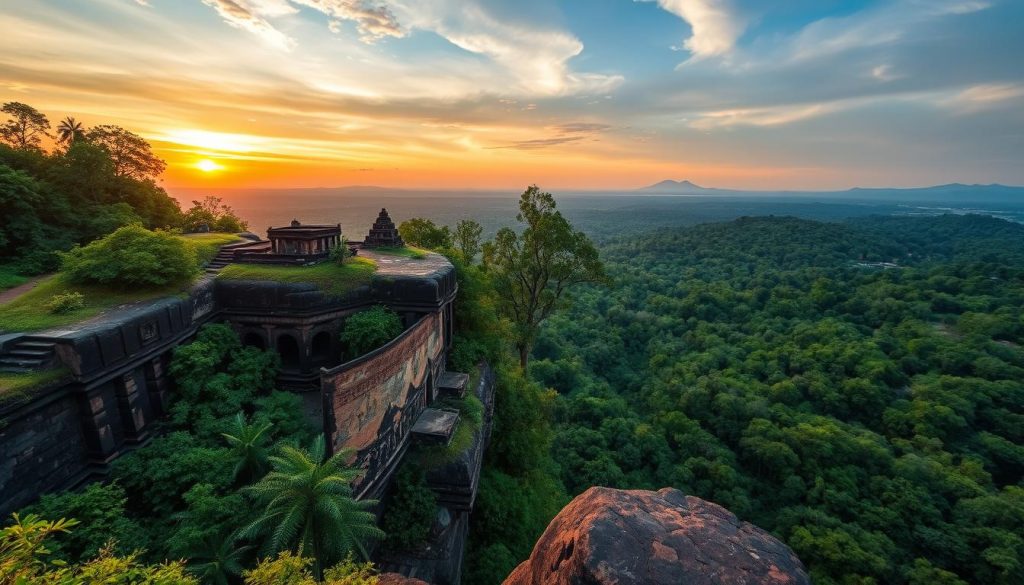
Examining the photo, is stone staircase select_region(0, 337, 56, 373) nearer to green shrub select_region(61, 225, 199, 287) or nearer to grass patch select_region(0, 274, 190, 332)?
grass patch select_region(0, 274, 190, 332)

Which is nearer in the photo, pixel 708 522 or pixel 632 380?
pixel 708 522

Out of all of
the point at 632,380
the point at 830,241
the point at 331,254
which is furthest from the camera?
the point at 830,241

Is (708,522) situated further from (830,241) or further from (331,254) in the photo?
(830,241)

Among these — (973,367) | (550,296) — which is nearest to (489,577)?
(550,296)

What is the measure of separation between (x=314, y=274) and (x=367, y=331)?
10.2 feet

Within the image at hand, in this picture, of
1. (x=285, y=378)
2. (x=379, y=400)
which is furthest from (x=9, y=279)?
(x=379, y=400)

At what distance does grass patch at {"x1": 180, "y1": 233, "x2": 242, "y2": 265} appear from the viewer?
16.6m

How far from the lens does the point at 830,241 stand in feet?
314

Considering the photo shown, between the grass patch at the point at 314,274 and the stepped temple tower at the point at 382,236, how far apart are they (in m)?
6.58

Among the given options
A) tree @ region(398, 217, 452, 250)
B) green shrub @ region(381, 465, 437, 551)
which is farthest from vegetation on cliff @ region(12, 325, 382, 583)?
tree @ region(398, 217, 452, 250)

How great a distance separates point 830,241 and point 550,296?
334 ft

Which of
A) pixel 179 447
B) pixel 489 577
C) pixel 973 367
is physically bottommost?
pixel 973 367

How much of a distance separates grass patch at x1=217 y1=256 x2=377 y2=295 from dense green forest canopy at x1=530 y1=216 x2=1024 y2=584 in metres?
21.4

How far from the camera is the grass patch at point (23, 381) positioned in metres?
8.04
